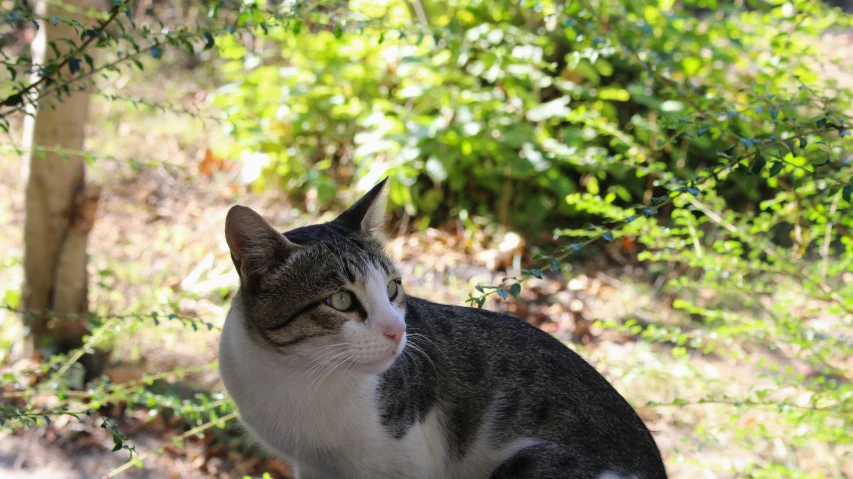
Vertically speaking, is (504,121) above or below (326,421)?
below

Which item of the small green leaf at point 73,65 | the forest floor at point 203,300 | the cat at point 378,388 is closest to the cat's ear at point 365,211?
the cat at point 378,388

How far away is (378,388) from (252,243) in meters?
0.53

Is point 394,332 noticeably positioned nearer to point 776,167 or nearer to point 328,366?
point 328,366

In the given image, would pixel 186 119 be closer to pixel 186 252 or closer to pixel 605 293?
pixel 186 252

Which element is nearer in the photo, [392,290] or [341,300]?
[341,300]

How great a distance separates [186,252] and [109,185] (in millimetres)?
1437

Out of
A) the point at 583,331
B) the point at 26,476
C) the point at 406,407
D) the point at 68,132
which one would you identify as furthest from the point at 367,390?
the point at 583,331

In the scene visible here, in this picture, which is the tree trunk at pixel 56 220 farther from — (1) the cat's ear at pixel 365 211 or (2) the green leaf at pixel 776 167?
(2) the green leaf at pixel 776 167

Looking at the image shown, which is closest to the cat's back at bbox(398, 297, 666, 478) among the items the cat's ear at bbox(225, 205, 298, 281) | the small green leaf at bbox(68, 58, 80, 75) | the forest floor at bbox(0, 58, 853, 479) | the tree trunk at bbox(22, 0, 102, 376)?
the cat's ear at bbox(225, 205, 298, 281)

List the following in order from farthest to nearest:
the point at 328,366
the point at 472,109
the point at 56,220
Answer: the point at 472,109 < the point at 56,220 < the point at 328,366

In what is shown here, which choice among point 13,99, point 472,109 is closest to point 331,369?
point 13,99

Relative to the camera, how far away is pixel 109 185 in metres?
6.56

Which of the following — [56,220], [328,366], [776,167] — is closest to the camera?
[776,167]

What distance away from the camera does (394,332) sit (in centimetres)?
187
